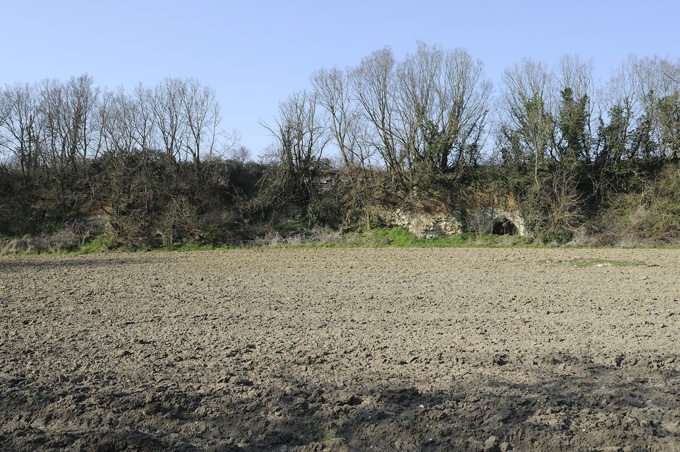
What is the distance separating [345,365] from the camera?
284 inches

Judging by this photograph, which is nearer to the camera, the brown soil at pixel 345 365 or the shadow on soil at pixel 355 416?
the shadow on soil at pixel 355 416

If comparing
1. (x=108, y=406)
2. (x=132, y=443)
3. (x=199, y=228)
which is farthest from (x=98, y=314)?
(x=199, y=228)

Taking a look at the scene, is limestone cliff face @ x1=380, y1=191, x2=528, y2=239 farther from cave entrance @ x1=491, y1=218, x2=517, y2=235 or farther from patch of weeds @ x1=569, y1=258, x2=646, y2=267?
patch of weeds @ x1=569, y1=258, x2=646, y2=267

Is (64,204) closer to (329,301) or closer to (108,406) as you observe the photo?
(329,301)

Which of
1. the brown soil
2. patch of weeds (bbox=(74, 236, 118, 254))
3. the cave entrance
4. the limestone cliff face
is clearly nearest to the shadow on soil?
the brown soil

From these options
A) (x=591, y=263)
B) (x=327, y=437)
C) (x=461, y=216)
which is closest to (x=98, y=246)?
(x=461, y=216)

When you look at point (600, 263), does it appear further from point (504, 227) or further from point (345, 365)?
point (345, 365)

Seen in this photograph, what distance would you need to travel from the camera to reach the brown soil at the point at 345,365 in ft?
16.4

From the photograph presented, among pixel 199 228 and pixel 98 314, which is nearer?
pixel 98 314

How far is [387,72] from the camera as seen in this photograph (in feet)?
112

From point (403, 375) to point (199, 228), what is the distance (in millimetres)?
24886

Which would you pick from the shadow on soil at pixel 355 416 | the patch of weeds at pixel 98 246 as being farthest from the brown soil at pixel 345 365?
the patch of weeds at pixel 98 246

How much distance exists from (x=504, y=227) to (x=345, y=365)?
26.2 m

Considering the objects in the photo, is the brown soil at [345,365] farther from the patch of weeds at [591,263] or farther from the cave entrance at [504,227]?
the cave entrance at [504,227]
